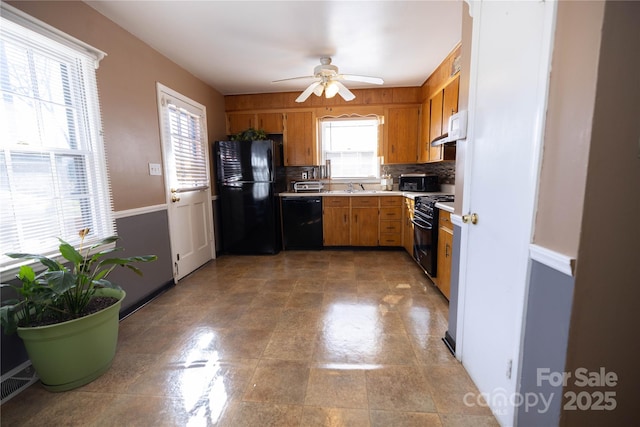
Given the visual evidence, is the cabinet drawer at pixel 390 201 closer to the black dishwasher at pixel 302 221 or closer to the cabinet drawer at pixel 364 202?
the cabinet drawer at pixel 364 202

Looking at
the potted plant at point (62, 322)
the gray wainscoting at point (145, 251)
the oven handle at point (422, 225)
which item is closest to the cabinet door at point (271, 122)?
the gray wainscoting at point (145, 251)

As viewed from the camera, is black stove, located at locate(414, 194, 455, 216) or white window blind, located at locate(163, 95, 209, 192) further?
white window blind, located at locate(163, 95, 209, 192)

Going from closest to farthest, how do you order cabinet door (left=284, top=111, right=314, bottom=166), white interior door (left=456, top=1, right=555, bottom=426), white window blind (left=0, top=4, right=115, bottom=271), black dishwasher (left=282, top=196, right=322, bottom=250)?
white interior door (left=456, top=1, right=555, bottom=426)
white window blind (left=0, top=4, right=115, bottom=271)
black dishwasher (left=282, top=196, right=322, bottom=250)
cabinet door (left=284, top=111, right=314, bottom=166)

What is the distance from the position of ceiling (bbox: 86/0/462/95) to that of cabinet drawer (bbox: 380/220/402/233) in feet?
6.51

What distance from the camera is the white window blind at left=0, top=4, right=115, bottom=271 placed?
1517 millimetres

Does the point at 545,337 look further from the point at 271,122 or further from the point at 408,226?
the point at 271,122

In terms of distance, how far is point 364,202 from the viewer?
3.95m

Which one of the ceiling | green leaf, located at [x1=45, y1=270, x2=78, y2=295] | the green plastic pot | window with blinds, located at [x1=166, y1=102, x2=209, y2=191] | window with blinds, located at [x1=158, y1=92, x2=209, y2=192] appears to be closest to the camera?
green leaf, located at [x1=45, y1=270, x2=78, y2=295]

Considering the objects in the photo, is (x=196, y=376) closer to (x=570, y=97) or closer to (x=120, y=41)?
(x=570, y=97)

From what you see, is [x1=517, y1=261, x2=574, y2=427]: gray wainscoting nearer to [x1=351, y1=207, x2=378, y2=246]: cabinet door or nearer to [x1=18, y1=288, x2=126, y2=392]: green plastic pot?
[x1=18, y1=288, x2=126, y2=392]: green plastic pot

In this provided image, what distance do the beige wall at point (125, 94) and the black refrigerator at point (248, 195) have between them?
3.70 feet

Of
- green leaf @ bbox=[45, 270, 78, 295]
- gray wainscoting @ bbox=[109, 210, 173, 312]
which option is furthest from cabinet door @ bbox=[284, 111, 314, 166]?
green leaf @ bbox=[45, 270, 78, 295]

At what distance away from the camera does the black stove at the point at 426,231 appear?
2639 mm

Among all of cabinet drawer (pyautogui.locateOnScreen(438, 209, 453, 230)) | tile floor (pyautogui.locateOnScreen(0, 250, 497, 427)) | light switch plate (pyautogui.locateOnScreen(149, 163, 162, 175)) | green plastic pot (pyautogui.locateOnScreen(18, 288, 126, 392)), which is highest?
light switch plate (pyautogui.locateOnScreen(149, 163, 162, 175))
